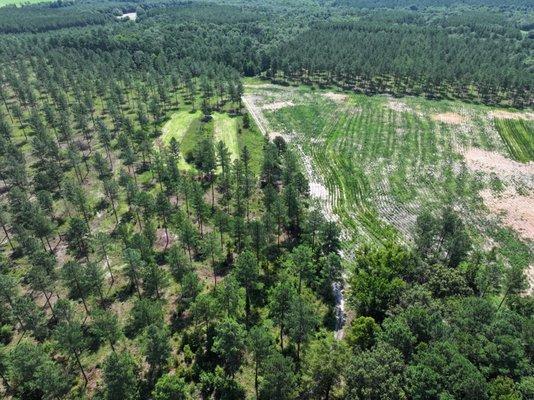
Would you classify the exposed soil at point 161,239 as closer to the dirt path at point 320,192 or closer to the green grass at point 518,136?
the dirt path at point 320,192

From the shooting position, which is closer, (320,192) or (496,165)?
(320,192)

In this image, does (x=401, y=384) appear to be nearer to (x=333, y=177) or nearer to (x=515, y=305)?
(x=515, y=305)

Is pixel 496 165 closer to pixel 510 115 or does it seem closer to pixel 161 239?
pixel 510 115

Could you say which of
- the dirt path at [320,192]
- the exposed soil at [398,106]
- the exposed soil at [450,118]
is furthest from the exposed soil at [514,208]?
the exposed soil at [398,106]

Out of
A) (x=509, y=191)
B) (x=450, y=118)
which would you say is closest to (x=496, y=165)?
(x=509, y=191)

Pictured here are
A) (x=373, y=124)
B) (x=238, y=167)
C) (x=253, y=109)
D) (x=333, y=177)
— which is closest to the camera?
(x=238, y=167)

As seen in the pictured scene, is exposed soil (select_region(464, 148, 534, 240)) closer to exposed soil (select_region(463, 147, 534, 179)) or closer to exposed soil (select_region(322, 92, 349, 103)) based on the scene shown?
exposed soil (select_region(463, 147, 534, 179))

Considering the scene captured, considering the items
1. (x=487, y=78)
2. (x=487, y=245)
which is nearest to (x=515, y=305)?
(x=487, y=245)
